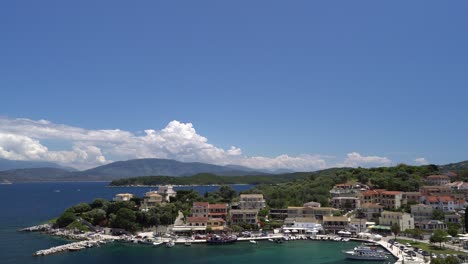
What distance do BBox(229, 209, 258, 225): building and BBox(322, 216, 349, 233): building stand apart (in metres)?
12.3

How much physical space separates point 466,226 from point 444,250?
13087 mm

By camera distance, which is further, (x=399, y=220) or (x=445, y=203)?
(x=445, y=203)

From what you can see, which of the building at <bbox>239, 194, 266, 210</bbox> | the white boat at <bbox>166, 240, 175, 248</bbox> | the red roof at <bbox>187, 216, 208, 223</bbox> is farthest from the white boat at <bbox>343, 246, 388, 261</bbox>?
the building at <bbox>239, 194, 266, 210</bbox>

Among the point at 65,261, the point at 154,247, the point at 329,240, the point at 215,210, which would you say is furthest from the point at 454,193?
the point at 65,261

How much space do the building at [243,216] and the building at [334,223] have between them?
40.3 feet

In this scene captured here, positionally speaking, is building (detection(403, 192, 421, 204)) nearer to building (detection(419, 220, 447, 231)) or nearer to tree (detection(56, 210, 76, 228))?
building (detection(419, 220, 447, 231))

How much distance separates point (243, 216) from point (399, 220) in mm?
26126

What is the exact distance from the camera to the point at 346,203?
79000mm

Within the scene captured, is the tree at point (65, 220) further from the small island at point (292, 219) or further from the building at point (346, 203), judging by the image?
the building at point (346, 203)

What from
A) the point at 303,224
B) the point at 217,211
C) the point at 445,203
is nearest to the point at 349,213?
the point at 303,224

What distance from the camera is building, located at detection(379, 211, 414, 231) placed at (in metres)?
64.0

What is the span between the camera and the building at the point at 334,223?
→ 67.6m

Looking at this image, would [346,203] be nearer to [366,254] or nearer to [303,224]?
[303,224]

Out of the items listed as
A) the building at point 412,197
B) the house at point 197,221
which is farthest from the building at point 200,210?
the building at point 412,197
